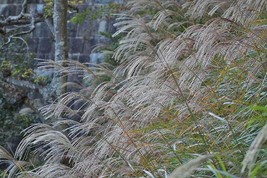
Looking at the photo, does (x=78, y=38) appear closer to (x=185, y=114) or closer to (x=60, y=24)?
(x=60, y=24)

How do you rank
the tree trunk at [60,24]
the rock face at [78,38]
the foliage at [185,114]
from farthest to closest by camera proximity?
1. the rock face at [78,38]
2. the tree trunk at [60,24]
3. the foliage at [185,114]

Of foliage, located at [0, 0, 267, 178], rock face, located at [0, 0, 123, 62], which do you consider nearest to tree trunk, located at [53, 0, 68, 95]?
foliage, located at [0, 0, 267, 178]

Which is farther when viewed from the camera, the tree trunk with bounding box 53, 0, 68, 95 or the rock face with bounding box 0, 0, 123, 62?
the rock face with bounding box 0, 0, 123, 62

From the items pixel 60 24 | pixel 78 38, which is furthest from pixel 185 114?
pixel 78 38

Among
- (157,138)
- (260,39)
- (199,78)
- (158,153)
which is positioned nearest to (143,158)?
(158,153)

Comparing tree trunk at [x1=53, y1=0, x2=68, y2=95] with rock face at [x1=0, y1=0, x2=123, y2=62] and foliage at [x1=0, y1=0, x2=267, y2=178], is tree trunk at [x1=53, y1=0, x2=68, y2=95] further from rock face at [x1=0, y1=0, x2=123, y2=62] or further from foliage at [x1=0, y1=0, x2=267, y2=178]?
rock face at [x1=0, y1=0, x2=123, y2=62]

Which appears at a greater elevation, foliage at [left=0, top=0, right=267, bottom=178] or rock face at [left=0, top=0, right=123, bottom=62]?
foliage at [left=0, top=0, right=267, bottom=178]

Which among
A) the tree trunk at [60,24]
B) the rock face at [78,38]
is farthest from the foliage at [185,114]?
the rock face at [78,38]

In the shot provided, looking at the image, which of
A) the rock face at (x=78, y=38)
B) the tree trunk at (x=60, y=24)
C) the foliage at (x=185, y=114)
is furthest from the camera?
the rock face at (x=78, y=38)

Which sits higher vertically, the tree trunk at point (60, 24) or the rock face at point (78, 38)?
the tree trunk at point (60, 24)

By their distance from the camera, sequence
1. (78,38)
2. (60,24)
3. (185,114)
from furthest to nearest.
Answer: (78,38), (60,24), (185,114)

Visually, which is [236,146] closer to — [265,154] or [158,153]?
[265,154]

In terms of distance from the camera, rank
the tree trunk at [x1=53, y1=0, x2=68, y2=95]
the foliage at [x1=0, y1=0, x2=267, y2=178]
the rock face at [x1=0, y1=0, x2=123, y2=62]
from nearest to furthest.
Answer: the foliage at [x1=0, y1=0, x2=267, y2=178] < the tree trunk at [x1=53, y1=0, x2=68, y2=95] < the rock face at [x1=0, y1=0, x2=123, y2=62]

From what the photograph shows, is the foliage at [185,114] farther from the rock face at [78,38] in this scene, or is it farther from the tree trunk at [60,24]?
the rock face at [78,38]
